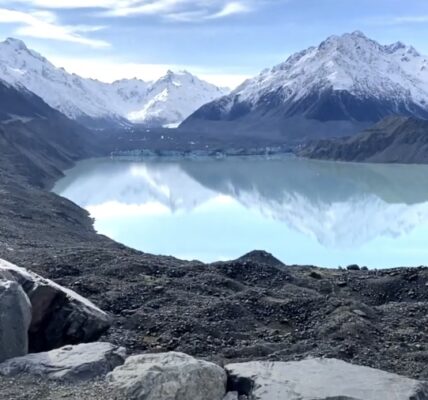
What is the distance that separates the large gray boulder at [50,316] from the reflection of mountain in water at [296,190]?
74.8 feet

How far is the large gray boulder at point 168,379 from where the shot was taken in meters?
5.57

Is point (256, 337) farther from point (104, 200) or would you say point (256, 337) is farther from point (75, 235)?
point (104, 200)

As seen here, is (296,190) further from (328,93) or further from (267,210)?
(328,93)

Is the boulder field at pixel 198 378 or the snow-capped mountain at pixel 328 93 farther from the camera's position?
the snow-capped mountain at pixel 328 93

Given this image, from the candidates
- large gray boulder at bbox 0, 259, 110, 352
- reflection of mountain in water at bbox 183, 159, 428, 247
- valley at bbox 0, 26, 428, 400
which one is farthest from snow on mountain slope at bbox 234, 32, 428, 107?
large gray boulder at bbox 0, 259, 110, 352

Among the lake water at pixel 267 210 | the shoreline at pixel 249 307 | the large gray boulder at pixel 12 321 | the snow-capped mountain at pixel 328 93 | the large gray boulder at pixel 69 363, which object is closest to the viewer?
the large gray boulder at pixel 69 363

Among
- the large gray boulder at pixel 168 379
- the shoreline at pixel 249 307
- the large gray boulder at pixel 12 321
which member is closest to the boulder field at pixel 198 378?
the large gray boulder at pixel 168 379

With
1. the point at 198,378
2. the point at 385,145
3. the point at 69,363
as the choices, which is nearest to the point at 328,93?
the point at 385,145

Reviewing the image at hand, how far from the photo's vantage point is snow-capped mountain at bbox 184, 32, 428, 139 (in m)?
147

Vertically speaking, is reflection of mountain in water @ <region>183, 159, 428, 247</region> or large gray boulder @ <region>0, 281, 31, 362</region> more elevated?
reflection of mountain in water @ <region>183, 159, 428, 247</region>

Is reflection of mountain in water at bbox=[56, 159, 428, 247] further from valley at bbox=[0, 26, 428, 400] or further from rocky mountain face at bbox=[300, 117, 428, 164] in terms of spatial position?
rocky mountain face at bbox=[300, 117, 428, 164]

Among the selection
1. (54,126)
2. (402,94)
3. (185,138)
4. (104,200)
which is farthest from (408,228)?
(402,94)

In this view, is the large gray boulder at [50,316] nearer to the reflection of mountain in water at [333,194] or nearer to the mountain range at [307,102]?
the reflection of mountain in water at [333,194]

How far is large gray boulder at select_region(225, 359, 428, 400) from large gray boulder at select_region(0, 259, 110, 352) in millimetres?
2359
